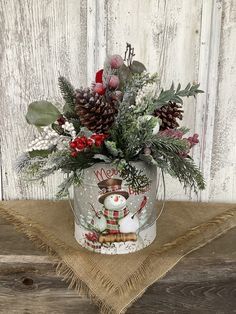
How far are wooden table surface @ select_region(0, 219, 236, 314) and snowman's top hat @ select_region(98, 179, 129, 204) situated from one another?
154 mm

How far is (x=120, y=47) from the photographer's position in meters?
0.97

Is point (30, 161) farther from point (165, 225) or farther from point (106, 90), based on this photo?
point (165, 225)

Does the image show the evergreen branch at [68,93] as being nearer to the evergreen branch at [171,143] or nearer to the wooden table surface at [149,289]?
the evergreen branch at [171,143]

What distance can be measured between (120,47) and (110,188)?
0.36m

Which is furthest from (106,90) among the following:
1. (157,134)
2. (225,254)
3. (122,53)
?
(225,254)

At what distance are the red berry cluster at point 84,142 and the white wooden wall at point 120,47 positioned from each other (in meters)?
0.31

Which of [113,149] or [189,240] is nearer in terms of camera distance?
[113,149]

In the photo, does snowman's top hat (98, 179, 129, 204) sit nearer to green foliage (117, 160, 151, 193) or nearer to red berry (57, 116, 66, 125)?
green foliage (117, 160, 151, 193)

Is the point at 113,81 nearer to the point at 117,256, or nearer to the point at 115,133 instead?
the point at 115,133

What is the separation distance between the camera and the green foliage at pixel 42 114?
0.76m

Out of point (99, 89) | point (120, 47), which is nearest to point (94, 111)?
point (99, 89)

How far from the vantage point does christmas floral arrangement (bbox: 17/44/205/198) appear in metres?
0.71

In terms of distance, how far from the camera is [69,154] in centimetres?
73

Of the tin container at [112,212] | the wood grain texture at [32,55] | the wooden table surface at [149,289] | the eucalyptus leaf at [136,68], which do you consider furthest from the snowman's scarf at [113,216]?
the wood grain texture at [32,55]
